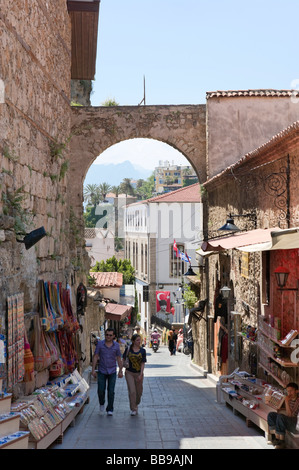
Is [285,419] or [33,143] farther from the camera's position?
[33,143]

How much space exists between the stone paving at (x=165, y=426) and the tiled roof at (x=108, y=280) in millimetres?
20654

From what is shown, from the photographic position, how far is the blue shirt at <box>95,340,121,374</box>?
10438 mm

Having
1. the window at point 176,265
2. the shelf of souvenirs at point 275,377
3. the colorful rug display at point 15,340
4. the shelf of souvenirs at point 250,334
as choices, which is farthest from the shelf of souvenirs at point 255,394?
the window at point 176,265

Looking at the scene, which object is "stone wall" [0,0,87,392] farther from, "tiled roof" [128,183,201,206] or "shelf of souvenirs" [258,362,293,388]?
"tiled roof" [128,183,201,206]

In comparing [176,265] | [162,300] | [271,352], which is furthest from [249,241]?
[176,265]

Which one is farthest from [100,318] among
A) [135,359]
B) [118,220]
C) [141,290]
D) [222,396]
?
[118,220]

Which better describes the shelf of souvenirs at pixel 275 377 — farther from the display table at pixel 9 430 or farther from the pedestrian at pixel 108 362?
the display table at pixel 9 430

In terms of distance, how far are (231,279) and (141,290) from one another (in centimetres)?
3427

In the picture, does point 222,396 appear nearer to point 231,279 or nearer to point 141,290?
point 231,279

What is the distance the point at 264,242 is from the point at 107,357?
3203mm

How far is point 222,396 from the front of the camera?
12.3m

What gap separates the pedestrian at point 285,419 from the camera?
8117mm

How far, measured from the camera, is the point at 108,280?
36.0 meters

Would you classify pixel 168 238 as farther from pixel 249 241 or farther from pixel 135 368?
pixel 249 241
